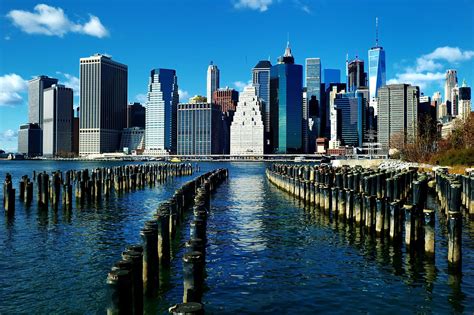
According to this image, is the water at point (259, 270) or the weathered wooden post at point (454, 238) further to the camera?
the weathered wooden post at point (454, 238)

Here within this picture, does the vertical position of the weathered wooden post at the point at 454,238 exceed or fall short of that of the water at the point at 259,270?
it exceeds it

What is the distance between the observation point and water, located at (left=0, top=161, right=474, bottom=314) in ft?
52.3

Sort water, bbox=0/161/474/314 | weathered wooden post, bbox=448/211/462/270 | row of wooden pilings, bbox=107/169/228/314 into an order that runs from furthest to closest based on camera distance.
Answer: weathered wooden post, bbox=448/211/462/270, water, bbox=0/161/474/314, row of wooden pilings, bbox=107/169/228/314

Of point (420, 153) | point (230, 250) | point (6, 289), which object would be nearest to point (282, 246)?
point (230, 250)

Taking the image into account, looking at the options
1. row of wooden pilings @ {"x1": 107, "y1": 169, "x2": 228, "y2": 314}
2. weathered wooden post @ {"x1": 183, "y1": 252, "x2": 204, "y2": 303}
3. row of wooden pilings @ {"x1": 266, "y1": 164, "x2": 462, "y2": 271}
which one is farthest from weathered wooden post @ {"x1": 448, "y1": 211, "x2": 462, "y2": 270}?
weathered wooden post @ {"x1": 183, "y1": 252, "x2": 204, "y2": 303}

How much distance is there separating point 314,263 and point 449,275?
→ 18.0 feet

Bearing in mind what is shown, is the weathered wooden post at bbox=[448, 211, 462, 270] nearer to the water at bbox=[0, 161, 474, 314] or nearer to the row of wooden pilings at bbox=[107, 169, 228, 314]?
the water at bbox=[0, 161, 474, 314]

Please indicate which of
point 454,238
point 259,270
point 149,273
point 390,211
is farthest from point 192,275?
point 390,211

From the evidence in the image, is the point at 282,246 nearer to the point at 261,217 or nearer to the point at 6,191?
the point at 261,217

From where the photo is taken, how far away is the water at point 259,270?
1595 centimetres

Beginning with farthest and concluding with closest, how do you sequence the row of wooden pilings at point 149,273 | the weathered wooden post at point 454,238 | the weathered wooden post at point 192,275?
1. the weathered wooden post at point 454,238
2. the weathered wooden post at point 192,275
3. the row of wooden pilings at point 149,273

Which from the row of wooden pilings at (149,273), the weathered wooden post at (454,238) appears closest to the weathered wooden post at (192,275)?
the row of wooden pilings at (149,273)

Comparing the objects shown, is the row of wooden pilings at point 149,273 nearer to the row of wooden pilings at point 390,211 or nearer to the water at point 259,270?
the water at point 259,270

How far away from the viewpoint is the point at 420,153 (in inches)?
4412
